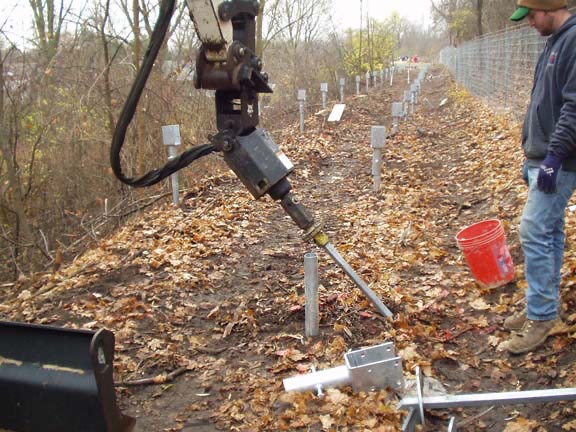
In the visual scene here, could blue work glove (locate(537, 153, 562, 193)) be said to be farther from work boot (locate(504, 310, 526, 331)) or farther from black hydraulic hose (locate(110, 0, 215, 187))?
black hydraulic hose (locate(110, 0, 215, 187))

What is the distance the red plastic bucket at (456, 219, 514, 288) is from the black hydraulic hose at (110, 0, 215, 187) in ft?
8.66

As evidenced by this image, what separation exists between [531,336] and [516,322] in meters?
0.34

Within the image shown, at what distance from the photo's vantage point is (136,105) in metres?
2.74

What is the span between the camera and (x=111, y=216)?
28.4 feet

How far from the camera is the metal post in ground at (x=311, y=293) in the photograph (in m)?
3.89

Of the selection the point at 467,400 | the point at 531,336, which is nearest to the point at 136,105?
the point at 467,400

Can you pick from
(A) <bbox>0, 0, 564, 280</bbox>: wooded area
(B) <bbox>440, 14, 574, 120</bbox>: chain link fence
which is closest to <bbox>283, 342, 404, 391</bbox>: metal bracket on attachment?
(A) <bbox>0, 0, 564, 280</bbox>: wooded area

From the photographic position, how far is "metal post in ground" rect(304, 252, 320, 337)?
12.8ft

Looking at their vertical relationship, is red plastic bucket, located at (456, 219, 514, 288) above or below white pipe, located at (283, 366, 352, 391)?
above

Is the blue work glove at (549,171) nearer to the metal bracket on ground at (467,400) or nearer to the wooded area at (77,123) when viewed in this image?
the metal bracket on ground at (467,400)

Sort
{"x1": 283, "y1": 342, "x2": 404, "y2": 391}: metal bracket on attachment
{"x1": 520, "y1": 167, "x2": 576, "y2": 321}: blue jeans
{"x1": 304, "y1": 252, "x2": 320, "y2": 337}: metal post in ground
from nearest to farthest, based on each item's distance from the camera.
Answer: {"x1": 283, "y1": 342, "x2": 404, "y2": 391}: metal bracket on attachment, {"x1": 520, "y1": 167, "x2": 576, "y2": 321}: blue jeans, {"x1": 304, "y1": 252, "x2": 320, "y2": 337}: metal post in ground

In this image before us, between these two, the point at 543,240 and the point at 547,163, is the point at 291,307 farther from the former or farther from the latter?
the point at 547,163

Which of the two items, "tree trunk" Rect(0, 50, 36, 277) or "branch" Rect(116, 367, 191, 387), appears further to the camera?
"tree trunk" Rect(0, 50, 36, 277)

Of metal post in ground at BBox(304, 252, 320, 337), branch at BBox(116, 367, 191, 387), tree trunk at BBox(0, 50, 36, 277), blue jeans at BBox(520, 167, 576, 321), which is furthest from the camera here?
tree trunk at BBox(0, 50, 36, 277)
